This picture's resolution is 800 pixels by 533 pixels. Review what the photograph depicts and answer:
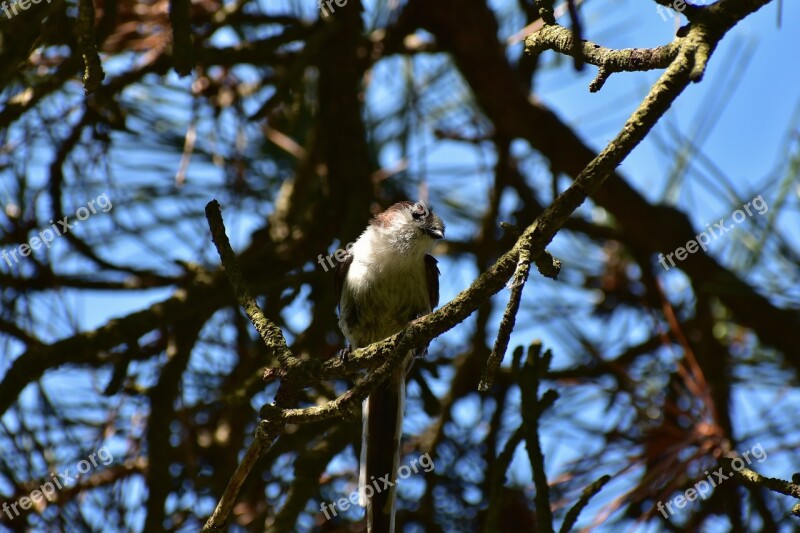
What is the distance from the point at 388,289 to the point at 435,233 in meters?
0.33

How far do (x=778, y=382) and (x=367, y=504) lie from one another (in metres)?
2.03

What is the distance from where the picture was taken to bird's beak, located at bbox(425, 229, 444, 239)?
3.55 metres

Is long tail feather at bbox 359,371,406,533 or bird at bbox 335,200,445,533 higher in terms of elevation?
bird at bbox 335,200,445,533

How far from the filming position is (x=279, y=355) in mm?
1917

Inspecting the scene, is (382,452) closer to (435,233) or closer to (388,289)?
(388,289)

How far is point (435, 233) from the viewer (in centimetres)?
355

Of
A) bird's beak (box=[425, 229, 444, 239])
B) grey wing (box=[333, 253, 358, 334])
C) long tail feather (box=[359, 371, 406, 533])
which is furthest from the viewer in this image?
grey wing (box=[333, 253, 358, 334])

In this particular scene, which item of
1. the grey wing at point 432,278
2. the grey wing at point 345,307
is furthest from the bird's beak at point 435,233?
the grey wing at point 345,307

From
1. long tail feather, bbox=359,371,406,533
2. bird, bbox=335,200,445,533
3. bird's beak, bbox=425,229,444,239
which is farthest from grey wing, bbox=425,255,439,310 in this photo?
long tail feather, bbox=359,371,406,533

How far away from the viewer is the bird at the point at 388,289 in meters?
3.56

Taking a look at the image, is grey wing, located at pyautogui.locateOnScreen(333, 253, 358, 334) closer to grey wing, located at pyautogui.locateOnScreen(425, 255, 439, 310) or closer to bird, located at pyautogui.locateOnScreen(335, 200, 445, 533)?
bird, located at pyautogui.locateOnScreen(335, 200, 445, 533)

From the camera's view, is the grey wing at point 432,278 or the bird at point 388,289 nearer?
the bird at point 388,289

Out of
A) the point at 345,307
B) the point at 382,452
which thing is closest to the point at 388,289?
the point at 345,307

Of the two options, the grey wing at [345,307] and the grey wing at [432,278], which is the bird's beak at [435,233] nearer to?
the grey wing at [432,278]
